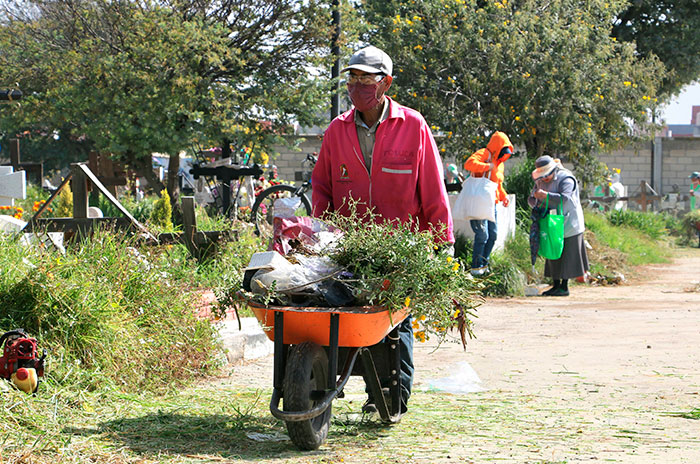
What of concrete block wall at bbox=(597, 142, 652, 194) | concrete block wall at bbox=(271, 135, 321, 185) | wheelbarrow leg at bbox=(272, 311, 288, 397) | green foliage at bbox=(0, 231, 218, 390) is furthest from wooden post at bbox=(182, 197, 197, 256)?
concrete block wall at bbox=(597, 142, 652, 194)

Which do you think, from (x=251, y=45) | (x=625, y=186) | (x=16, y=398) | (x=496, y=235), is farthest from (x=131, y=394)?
(x=625, y=186)

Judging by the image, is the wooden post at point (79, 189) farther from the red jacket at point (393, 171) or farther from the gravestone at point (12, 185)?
the red jacket at point (393, 171)

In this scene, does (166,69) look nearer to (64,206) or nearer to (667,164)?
(64,206)

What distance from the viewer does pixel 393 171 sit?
491 cm

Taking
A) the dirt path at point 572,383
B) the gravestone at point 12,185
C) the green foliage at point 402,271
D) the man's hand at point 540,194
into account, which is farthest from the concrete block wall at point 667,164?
the green foliage at point 402,271

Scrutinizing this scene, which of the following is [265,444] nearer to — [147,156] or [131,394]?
[131,394]

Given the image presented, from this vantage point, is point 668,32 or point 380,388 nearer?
point 380,388

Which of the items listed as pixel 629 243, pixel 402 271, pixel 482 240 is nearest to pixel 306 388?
pixel 402 271

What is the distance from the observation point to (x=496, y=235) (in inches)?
490

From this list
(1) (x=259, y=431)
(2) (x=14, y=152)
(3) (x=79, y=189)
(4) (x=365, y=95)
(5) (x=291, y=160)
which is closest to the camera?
(1) (x=259, y=431)

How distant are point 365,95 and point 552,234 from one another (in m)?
7.76

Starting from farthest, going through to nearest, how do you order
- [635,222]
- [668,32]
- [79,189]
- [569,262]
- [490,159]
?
[668,32]
[635,222]
[490,159]
[569,262]
[79,189]

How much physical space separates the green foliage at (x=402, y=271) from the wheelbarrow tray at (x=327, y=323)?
83 millimetres

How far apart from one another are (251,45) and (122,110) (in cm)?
231
